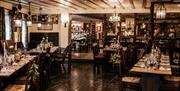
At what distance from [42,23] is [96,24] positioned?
40.6 ft

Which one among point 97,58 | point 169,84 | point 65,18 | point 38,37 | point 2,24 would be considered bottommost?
point 169,84

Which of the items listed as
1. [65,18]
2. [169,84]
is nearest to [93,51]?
[65,18]

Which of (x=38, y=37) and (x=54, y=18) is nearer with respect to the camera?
(x=54, y=18)

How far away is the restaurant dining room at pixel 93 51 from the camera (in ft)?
16.7

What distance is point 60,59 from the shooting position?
974 cm

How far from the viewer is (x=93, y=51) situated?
35.9ft

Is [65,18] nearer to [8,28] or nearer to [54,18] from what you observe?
[54,18]

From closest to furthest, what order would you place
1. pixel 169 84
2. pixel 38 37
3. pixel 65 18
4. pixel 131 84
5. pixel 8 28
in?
pixel 131 84
pixel 169 84
pixel 8 28
pixel 65 18
pixel 38 37

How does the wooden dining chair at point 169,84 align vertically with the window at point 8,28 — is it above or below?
below

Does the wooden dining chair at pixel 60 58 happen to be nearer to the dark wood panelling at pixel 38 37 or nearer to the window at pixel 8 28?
the window at pixel 8 28

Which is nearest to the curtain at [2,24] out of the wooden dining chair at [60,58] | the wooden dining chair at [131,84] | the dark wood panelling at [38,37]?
the wooden dining chair at [60,58]

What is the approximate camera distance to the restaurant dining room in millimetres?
5086

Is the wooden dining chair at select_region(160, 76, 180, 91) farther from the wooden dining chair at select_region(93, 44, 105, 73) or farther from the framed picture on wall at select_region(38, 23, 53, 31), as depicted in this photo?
the framed picture on wall at select_region(38, 23, 53, 31)

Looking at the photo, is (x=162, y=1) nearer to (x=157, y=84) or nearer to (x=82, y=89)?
(x=82, y=89)
